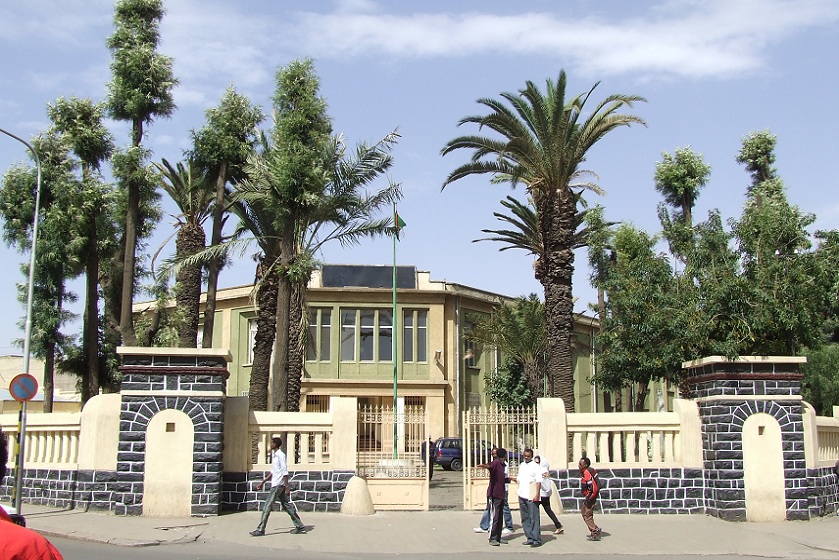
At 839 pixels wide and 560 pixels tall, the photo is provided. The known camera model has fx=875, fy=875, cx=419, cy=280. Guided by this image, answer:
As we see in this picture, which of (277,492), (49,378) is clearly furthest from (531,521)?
(49,378)

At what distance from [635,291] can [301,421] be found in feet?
36.3

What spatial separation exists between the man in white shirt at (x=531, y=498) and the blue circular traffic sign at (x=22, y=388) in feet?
28.2

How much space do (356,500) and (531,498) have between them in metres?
4.05

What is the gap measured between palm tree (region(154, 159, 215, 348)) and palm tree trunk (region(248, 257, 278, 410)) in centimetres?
195

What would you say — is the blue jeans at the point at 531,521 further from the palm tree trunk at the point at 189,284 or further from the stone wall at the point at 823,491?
the palm tree trunk at the point at 189,284

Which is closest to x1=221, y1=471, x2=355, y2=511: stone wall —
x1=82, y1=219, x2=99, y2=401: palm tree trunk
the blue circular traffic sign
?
the blue circular traffic sign

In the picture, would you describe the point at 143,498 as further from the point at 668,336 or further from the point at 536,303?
the point at 536,303

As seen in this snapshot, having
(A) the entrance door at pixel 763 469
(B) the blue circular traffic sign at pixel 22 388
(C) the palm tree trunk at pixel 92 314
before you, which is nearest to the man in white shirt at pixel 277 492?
(B) the blue circular traffic sign at pixel 22 388

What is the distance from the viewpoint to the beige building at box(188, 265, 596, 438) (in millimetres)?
39219

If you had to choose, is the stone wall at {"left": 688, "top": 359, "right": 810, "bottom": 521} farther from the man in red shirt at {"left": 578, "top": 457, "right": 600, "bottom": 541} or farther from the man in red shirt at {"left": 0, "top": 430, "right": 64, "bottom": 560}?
the man in red shirt at {"left": 0, "top": 430, "right": 64, "bottom": 560}

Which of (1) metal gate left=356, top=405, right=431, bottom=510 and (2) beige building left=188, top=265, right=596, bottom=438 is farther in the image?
(2) beige building left=188, top=265, right=596, bottom=438

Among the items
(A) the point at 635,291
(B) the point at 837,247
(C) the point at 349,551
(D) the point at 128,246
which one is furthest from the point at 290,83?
(B) the point at 837,247

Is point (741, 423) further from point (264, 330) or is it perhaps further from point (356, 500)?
point (264, 330)

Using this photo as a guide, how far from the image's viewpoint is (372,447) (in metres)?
17.3
